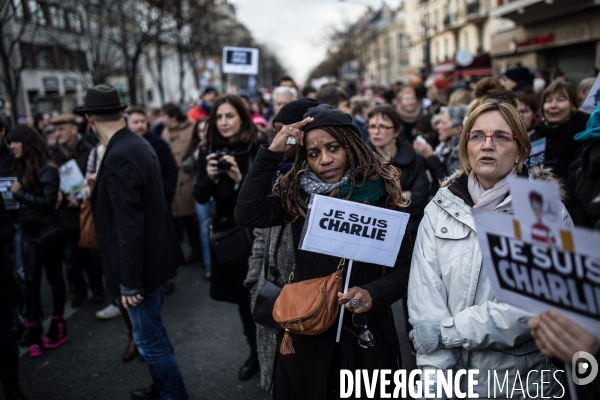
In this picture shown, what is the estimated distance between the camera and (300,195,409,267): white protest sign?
2.07 m

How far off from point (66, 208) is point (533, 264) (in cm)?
471

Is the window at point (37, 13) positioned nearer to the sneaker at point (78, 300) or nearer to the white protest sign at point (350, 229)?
the sneaker at point (78, 300)

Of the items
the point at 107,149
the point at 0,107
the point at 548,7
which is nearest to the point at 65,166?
the point at 107,149

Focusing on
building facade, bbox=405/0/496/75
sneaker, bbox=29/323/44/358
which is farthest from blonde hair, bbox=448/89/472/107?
building facade, bbox=405/0/496/75

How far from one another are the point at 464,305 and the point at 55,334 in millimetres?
3940

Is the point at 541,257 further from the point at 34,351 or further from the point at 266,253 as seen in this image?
the point at 34,351

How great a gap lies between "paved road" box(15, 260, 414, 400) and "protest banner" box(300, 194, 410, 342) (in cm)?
190

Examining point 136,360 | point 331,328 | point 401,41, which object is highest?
point 401,41

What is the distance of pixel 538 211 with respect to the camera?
135cm

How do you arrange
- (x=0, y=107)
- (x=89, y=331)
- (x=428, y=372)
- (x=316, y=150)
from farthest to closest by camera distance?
1. (x=0, y=107)
2. (x=89, y=331)
3. (x=316, y=150)
4. (x=428, y=372)

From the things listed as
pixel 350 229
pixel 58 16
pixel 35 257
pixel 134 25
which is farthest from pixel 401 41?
pixel 350 229

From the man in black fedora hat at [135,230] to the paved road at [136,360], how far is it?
1.70ft

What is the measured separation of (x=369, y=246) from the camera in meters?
2.10

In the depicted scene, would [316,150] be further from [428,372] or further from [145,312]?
[145,312]
